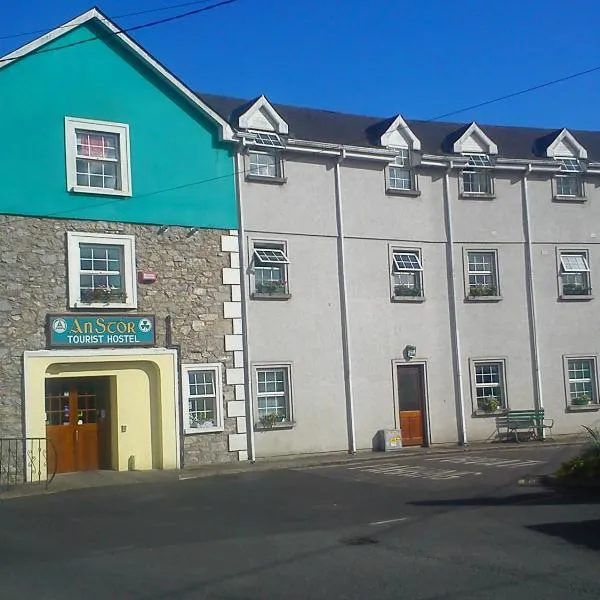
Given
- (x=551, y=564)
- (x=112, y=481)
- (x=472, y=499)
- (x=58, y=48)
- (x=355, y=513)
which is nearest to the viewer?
(x=551, y=564)

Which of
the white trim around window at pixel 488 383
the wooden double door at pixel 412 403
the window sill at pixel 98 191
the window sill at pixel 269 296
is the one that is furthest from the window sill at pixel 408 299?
the window sill at pixel 98 191

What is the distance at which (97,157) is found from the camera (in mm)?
20906

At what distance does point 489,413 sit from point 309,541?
15.9m

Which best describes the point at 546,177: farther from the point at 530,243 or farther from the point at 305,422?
the point at 305,422

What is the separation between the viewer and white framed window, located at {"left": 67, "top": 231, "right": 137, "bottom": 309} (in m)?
20.2

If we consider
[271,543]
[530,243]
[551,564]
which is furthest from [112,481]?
[530,243]

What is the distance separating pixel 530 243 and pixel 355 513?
51.9 feet

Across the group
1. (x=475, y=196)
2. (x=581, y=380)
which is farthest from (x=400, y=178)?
(x=581, y=380)

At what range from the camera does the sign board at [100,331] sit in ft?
65.0

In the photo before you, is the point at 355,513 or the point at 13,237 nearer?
the point at 355,513

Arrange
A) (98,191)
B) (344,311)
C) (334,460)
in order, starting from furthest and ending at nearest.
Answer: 1. (344,311)
2. (334,460)
3. (98,191)

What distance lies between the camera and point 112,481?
1922 cm

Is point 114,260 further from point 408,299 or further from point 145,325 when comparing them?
point 408,299

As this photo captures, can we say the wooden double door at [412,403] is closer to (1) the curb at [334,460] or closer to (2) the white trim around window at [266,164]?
(1) the curb at [334,460]
